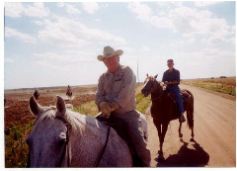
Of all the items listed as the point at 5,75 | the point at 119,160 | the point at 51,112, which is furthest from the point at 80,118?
the point at 5,75

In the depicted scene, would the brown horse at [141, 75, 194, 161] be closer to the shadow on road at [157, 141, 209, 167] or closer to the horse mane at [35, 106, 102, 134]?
the shadow on road at [157, 141, 209, 167]

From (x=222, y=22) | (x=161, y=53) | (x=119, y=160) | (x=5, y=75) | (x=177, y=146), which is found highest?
(x=222, y=22)

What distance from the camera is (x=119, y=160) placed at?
2.95 metres

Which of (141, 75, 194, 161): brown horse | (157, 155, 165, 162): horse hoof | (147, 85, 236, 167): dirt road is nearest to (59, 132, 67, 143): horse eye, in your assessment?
(147, 85, 236, 167): dirt road

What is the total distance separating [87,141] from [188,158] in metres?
2.98

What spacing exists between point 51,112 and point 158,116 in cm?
366

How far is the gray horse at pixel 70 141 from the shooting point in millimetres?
2223

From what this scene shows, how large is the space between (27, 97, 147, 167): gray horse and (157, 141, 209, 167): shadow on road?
2.04 m

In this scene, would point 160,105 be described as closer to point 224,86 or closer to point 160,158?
point 160,158

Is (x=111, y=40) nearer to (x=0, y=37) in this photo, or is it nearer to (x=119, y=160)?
(x=0, y=37)

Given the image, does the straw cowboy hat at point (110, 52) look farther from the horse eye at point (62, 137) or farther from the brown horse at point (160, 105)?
the brown horse at point (160, 105)

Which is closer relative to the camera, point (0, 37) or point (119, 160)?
point (119, 160)

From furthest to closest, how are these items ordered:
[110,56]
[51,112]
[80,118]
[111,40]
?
[111,40], [110,56], [80,118], [51,112]

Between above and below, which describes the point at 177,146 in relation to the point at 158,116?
below
